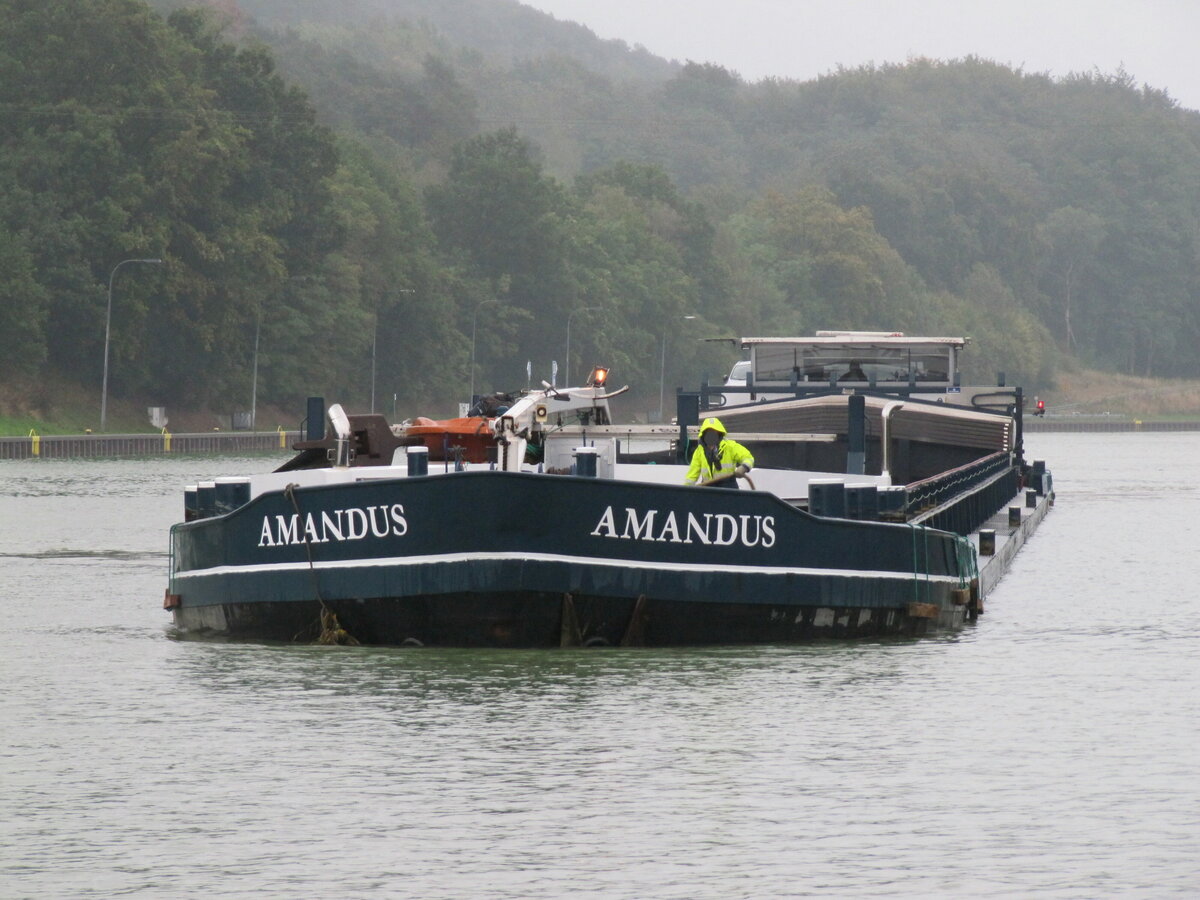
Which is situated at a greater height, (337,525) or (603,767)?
(337,525)

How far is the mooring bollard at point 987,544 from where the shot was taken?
29.9 m

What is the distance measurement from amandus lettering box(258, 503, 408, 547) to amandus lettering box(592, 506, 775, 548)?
1.71m

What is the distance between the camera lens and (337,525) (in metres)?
19.3

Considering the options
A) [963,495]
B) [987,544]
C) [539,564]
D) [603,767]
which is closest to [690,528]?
[539,564]

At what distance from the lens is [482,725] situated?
51.2 ft

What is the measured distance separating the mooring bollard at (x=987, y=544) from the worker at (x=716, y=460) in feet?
30.3

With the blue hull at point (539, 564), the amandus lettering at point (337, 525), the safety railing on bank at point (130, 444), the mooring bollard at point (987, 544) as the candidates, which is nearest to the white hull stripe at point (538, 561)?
the blue hull at point (539, 564)

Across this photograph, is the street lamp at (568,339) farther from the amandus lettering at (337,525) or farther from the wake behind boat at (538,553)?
the amandus lettering at (337,525)

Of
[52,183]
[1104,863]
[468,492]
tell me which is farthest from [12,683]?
[52,183]

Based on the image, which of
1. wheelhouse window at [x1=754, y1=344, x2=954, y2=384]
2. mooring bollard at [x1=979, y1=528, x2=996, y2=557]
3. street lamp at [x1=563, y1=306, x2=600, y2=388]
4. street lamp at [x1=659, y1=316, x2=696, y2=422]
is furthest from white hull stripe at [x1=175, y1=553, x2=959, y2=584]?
street lamp at [x1=659, y1=316, x2=696, y2=422]

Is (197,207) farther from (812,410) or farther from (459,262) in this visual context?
(812,410)

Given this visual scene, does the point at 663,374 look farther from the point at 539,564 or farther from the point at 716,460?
the point at 539,564

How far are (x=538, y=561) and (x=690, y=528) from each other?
1.43 m

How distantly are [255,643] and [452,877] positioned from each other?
9.90 metres
